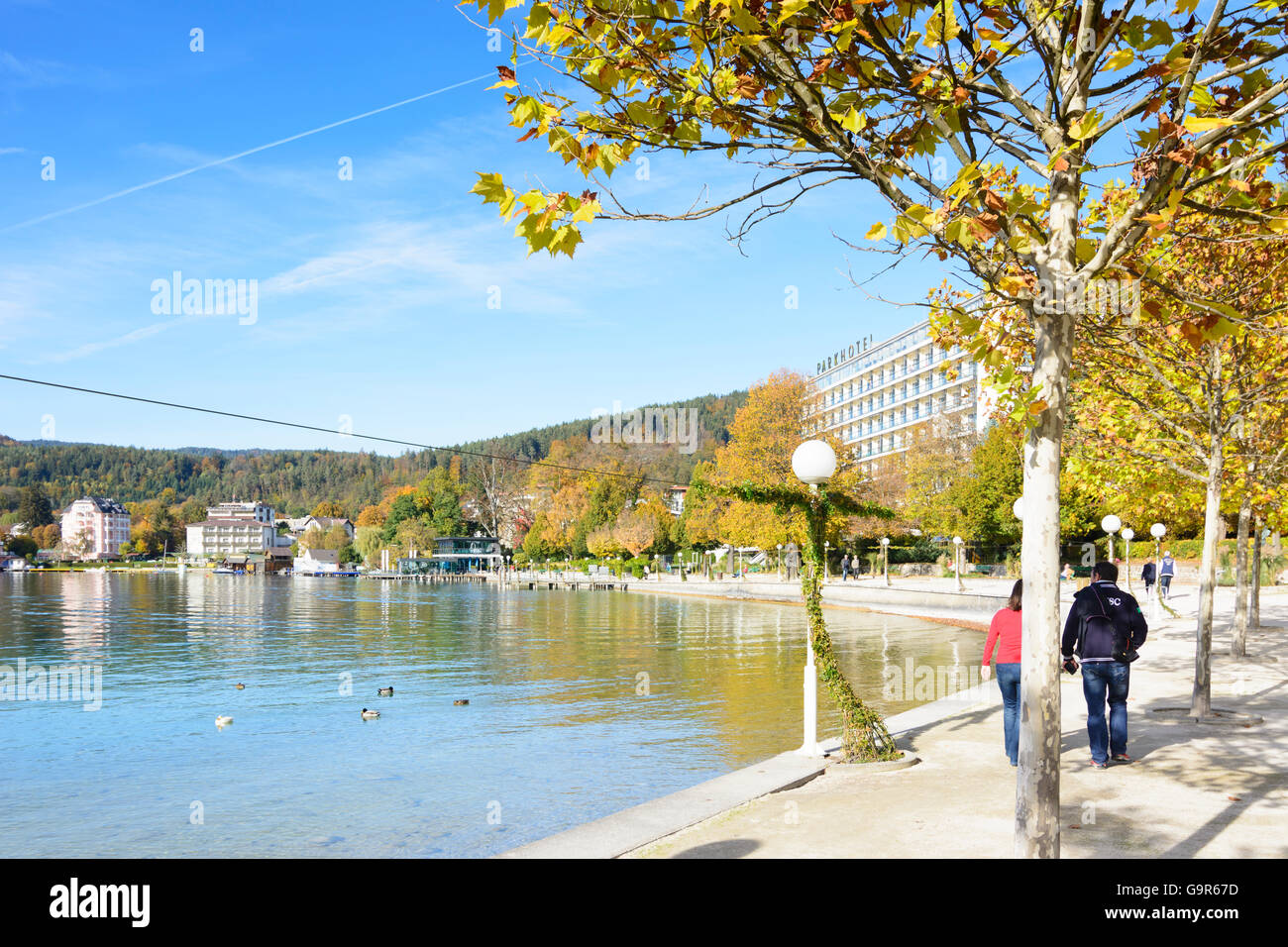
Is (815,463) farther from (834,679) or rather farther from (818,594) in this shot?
(834,679)

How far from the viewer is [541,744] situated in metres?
14.0

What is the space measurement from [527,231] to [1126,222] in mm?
3187

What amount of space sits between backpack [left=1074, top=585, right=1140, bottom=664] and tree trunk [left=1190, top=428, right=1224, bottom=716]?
310cm

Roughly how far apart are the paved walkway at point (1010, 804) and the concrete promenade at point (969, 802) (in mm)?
16

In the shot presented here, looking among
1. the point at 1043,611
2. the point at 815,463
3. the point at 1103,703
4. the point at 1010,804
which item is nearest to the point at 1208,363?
the point at 1103,703

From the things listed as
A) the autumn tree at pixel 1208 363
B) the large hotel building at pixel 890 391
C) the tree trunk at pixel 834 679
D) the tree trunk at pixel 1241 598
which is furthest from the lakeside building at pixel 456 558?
the tree trunk at pixel 834 679

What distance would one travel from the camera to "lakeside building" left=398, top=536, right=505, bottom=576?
134000mm

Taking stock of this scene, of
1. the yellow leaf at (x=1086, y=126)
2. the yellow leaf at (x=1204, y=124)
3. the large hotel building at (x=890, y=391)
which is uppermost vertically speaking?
the large hotel building at (x=890, y=391)

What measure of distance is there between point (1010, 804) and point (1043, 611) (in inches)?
134

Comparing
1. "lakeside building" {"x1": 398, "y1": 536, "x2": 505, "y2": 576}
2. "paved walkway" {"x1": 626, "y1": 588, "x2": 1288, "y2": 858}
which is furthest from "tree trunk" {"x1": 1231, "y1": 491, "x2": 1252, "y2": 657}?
"lakeside building" {"x1": 398, "y1": 536, "x2": 505, "y2": 576}

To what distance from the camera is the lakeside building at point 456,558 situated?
134 metres

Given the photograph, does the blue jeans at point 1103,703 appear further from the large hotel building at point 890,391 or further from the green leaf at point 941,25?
the large hotel building at point 890,391
